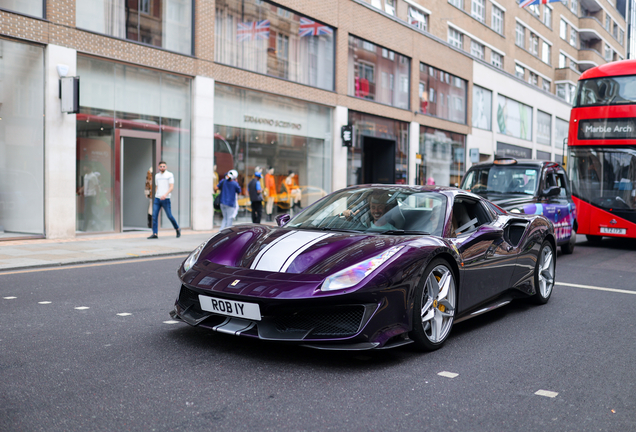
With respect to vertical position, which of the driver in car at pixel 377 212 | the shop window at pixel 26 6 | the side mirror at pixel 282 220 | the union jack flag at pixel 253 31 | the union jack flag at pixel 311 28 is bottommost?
the side mirror at pixel 282 220

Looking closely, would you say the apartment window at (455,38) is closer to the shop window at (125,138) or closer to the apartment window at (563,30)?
the apartment window at (563,30)

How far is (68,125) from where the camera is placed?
13570mm

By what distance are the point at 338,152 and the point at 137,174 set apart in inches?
320

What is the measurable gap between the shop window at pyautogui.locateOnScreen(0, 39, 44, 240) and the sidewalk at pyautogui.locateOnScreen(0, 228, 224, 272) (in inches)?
28.4

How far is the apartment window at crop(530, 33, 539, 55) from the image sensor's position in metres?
39.6

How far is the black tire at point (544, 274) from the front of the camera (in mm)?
6324

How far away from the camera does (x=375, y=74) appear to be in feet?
79.2

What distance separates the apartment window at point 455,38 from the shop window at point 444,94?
1807 mm

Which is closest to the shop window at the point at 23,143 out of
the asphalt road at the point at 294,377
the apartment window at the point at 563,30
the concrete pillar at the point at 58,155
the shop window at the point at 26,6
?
the concrete pillar at the point at 58,155

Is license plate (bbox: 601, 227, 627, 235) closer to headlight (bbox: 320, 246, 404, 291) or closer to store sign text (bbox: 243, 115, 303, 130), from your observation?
store sign text (bbox: 243, 115, 303, 130)

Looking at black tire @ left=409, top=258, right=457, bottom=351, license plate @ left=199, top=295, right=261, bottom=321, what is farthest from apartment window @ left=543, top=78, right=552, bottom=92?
license plate @ left=199, top=295, right=261, bottom=321

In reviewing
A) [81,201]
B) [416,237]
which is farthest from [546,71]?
[416,237]

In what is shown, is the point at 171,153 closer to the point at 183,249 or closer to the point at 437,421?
the point at 183,249

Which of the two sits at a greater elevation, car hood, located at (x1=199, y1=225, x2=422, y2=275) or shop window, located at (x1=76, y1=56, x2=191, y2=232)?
shop window, located at (x1=76, y1=56, x2=191, y2=232)
